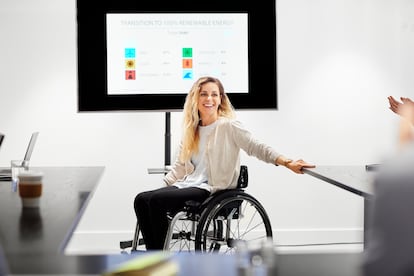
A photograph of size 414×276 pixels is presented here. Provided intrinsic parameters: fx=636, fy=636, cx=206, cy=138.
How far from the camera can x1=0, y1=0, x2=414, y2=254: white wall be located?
495 centimetres

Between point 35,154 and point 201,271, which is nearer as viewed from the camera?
point 201,271

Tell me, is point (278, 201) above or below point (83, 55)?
below

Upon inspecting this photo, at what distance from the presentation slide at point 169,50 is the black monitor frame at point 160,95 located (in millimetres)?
39

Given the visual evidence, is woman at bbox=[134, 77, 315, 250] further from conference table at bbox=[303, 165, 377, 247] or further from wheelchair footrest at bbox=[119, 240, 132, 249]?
wheelchair footrest at bbox=[119, 240, 132, 249]

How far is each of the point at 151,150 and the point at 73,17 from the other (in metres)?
1.20

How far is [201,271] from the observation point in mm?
1247

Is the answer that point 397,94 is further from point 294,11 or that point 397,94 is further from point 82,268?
point 82,268

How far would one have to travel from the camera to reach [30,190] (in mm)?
2191

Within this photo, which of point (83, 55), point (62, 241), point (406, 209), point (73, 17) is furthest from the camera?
point (73, 17)

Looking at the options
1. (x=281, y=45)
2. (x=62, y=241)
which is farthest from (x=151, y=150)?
(x=62, y=241)

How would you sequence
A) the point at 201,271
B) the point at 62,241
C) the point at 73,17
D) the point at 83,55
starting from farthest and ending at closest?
the point at 73,17 → the point at 83,55 → the point at 62,241 → the point at 201,271

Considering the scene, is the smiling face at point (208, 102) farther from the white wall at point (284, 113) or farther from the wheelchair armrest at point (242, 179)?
the white wall at point (284, 113)

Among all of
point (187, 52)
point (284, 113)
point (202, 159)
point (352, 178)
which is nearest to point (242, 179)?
point (202, 159)

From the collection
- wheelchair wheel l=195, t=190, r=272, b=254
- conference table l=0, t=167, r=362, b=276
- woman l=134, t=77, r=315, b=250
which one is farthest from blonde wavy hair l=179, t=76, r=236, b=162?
conference table l=0, t=167, r=362, b=276
